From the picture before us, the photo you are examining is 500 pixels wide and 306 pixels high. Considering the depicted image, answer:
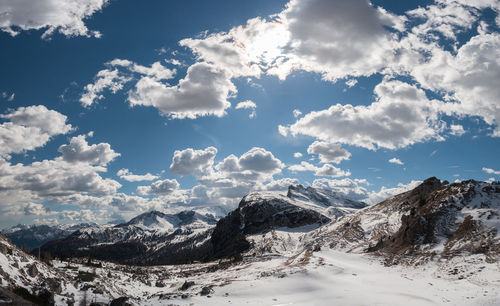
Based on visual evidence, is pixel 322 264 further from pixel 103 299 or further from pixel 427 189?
pixel 427 189

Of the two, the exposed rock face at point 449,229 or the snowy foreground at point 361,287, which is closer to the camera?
the snowy foreground at point 361,287

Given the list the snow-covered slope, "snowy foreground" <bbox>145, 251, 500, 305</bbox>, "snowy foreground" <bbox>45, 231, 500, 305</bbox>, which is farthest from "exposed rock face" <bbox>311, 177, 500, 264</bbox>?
the snow-covered slope

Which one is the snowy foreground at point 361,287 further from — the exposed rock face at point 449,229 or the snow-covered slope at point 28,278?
the exposed rock face at point 449,229

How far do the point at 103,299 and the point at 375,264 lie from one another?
49.7 m

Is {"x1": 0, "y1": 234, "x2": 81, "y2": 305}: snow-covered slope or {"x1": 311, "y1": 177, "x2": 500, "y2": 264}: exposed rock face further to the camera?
{"x1": 311, "y1": 177, "x2": 500, "y2": 264}: exposed rock face

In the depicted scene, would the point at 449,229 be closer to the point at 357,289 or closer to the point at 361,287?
the point at 361,287

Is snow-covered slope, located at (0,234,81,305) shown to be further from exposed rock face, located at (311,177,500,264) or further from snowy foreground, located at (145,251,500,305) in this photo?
exposed rock face, located at (311,177,500,264)

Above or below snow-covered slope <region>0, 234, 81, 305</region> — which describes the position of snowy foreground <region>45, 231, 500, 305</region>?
below

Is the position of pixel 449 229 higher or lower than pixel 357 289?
higher

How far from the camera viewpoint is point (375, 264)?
192 feet

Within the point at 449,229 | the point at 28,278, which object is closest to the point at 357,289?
the point at 28,278

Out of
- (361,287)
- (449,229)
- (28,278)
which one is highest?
(449,229)

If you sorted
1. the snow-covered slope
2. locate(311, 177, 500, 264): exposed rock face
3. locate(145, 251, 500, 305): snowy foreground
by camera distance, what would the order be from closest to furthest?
1. the snow-covered slope
2. locate(145, 251, 500, 305): snowy foreground
3. locate(311, 177, 500, 264): exposed rock face

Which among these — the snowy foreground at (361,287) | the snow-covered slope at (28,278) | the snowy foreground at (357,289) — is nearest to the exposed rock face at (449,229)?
the snowy foreground at (361,287)
